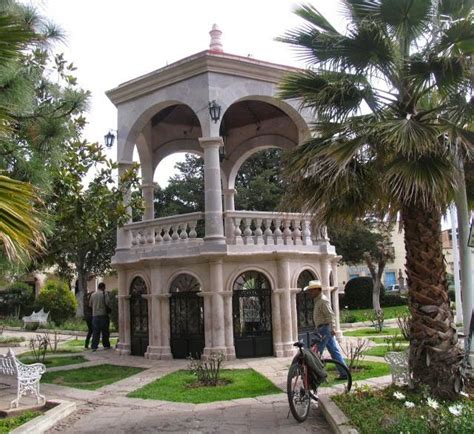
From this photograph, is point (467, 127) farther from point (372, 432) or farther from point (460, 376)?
point (372, 432)

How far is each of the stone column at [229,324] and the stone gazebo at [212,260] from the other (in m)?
0.02

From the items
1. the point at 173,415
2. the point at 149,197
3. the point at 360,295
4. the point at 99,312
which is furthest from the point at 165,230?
the point at 360,295

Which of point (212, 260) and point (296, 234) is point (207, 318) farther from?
point (296, 234)

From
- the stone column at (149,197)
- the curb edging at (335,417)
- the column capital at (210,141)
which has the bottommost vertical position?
the curb edging at (335,417)

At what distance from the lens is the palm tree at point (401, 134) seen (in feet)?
23.3

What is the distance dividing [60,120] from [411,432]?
22.0ft

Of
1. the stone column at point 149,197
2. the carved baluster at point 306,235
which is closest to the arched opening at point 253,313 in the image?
the carved baluster at point 306,235

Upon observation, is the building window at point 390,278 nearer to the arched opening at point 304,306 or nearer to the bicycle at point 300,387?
the arched opening at point 304,306

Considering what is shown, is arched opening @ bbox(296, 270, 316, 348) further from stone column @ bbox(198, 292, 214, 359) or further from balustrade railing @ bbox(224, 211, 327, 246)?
stone column @ bbox(198, 292, 214, 359)

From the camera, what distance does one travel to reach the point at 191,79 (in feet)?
43.6

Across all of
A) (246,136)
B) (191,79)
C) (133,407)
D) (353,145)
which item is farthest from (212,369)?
(246,136)

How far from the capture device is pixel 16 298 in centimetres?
3684

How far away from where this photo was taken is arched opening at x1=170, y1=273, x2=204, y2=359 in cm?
1287

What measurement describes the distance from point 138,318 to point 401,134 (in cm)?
926
